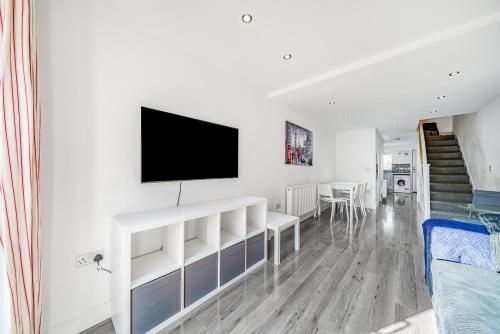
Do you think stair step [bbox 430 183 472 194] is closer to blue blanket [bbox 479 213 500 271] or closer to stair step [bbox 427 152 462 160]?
stair step [bbox 427 152 462 160]

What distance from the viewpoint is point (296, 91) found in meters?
2.72

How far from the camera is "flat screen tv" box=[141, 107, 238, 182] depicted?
155 cm

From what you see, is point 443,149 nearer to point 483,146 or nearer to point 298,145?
point 483,146

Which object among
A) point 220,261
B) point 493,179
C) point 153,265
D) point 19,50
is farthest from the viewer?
point 493,179

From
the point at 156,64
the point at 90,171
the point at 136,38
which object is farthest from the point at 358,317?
the point at 136,38

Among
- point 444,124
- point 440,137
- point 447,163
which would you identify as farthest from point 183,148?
point 444,124

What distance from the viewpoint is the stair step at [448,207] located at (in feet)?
11.3

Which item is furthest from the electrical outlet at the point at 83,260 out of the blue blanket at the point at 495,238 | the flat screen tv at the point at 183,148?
the blue blanket at the point at 495,238

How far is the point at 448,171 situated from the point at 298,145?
3.84 m

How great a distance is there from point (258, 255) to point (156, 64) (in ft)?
7.24

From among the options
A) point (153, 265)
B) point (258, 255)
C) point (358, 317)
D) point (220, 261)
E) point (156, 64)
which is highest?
point (156, 64)

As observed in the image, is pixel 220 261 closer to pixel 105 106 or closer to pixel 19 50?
pixel 105 106

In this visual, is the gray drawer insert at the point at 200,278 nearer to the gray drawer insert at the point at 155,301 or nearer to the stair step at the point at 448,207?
the gray drawer insert at the point at 155,301

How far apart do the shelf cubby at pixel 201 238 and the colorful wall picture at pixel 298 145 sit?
206 centimetres
